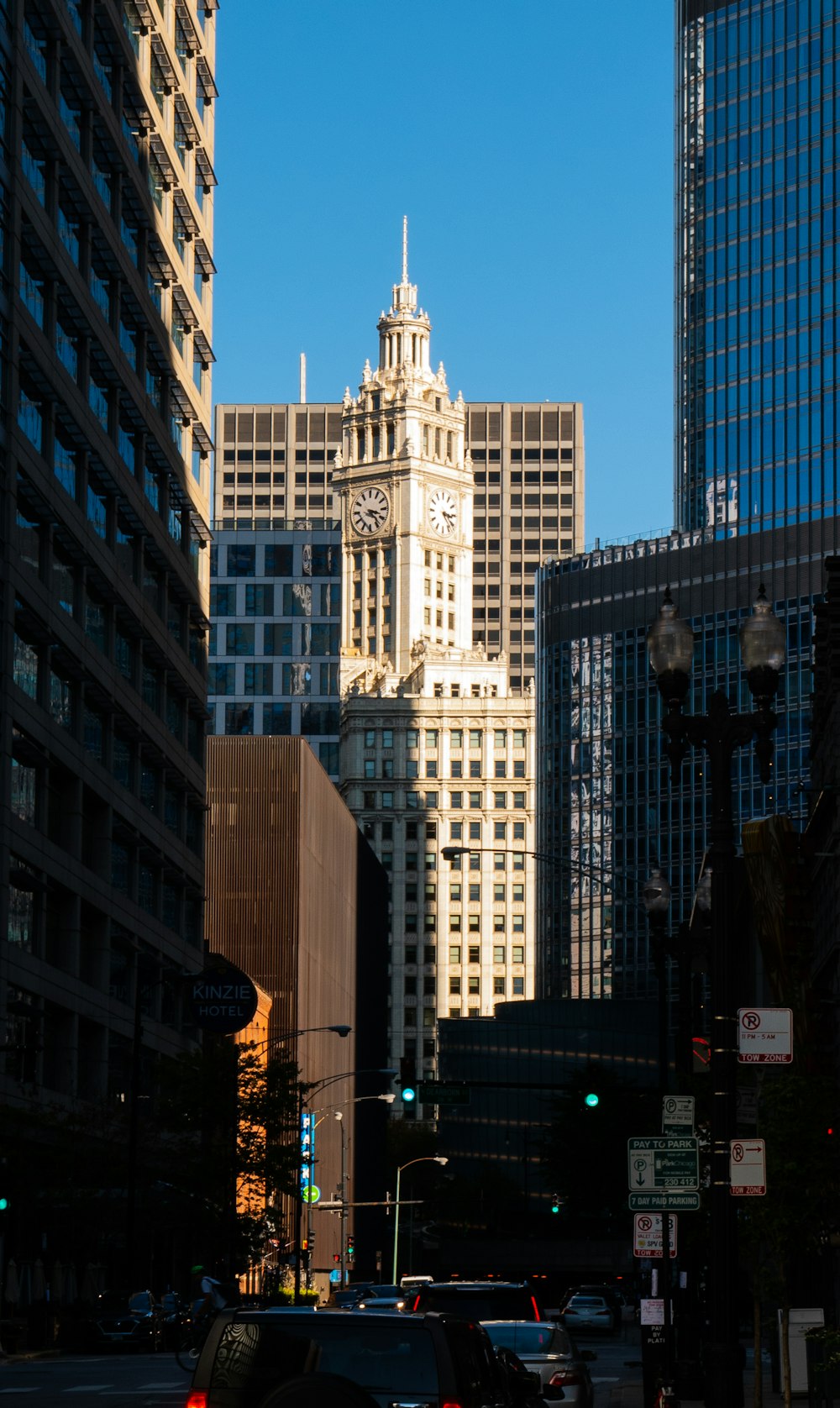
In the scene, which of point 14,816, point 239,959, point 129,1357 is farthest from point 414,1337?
point 239,959

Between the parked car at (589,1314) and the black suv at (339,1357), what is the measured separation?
203ft

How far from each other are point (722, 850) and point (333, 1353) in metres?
8.13

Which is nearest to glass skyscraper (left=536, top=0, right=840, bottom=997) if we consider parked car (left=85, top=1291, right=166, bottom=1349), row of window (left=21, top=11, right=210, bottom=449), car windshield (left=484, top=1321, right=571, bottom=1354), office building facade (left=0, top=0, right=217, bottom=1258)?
office building facade (left=0, top=0, right=217, bottom=1258)

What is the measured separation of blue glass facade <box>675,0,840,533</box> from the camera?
165875 millimetres

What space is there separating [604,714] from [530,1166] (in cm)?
3767

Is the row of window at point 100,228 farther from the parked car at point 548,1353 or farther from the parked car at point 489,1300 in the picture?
the parked car at point 548,1353

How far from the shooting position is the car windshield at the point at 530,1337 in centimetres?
2569

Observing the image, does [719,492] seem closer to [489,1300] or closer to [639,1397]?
[639,1397]

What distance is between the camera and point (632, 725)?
588 feet

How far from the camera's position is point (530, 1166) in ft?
550

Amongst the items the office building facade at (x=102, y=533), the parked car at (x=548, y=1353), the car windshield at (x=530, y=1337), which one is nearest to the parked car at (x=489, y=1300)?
the parked car at (x=548, y=1353)

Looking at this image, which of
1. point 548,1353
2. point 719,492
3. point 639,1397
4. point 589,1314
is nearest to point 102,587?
point 589,1314

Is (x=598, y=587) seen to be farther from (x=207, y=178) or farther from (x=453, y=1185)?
(x=207, y=178)

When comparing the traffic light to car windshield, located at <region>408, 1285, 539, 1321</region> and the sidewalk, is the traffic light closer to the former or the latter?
the sidewalk
